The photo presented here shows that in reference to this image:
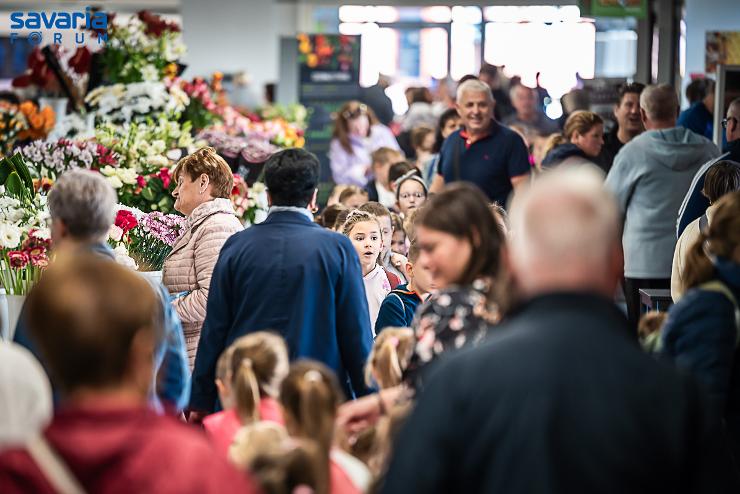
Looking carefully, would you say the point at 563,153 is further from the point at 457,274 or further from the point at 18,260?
the point at 457,274

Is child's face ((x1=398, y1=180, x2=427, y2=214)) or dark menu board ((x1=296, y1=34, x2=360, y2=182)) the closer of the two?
child's face ((x1=398, y1=180, x2=427, y2=214))

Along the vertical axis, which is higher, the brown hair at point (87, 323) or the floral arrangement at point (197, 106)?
the floral arrangement at point (197, 106)

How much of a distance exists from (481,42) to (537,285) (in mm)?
18368

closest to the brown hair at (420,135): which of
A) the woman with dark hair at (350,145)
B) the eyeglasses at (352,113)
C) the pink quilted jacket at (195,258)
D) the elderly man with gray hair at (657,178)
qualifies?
the woman with dark hair at (350,145)

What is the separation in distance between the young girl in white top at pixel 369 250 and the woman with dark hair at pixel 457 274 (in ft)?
7.96

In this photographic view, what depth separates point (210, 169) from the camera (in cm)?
505

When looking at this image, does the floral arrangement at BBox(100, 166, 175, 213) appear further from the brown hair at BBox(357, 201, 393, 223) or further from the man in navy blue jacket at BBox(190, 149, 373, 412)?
the man in navy blue jacket at BBox(190, 149, 373, 412)

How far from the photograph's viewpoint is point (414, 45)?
2083cm

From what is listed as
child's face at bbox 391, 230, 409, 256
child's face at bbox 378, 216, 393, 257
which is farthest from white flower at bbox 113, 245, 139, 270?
child's face at bbox 391, 230, 409, 256

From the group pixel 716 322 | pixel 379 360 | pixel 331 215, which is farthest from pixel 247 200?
pixel 716 322

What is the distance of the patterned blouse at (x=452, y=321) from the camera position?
2777 millimetres

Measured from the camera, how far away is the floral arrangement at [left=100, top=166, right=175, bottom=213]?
6.06 m

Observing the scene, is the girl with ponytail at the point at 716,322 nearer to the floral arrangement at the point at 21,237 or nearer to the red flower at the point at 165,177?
the floral arrangement at the point at 21,237

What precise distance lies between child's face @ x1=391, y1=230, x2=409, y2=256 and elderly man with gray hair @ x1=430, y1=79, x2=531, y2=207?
766 mm
